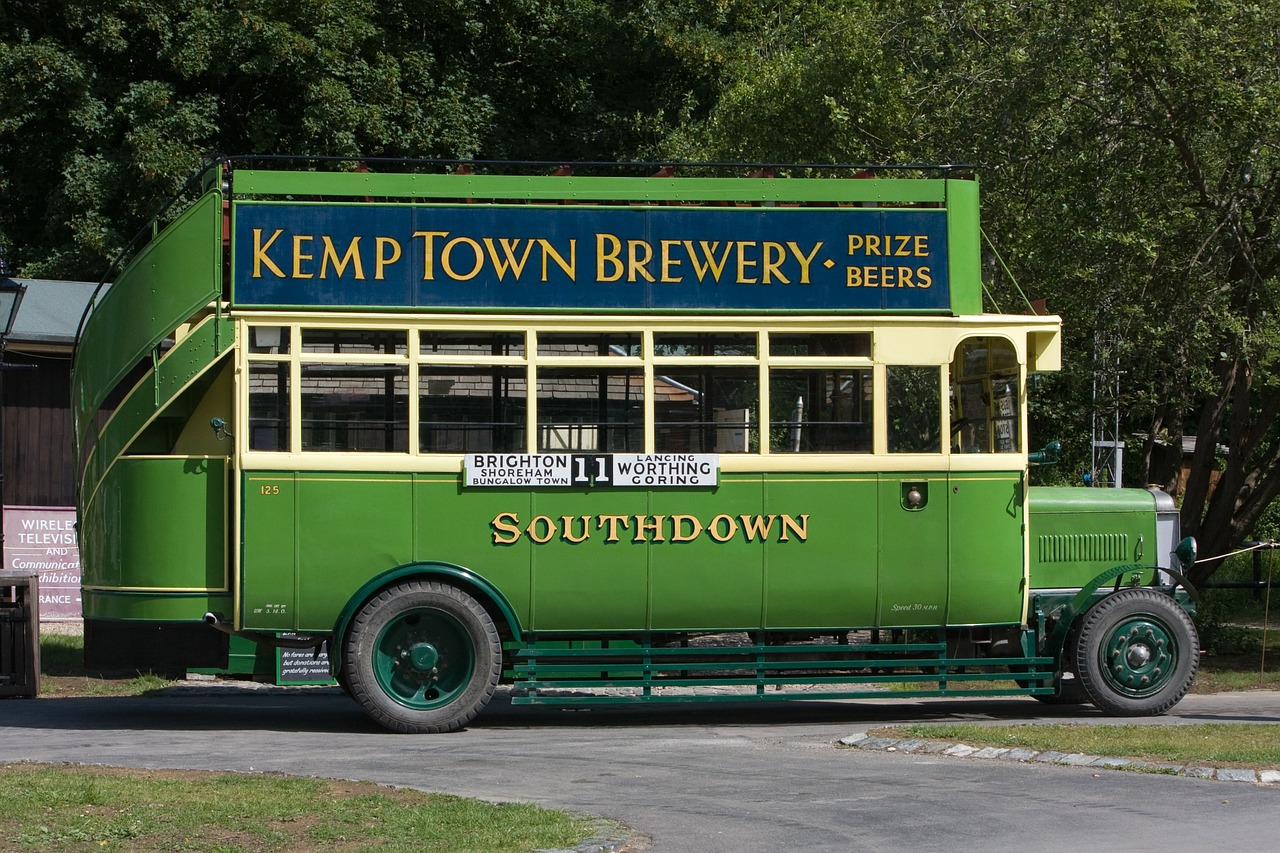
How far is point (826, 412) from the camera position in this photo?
38.2 ft

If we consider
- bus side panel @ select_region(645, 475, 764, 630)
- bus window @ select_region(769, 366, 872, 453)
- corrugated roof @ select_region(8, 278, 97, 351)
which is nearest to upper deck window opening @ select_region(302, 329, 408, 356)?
bus side panel @ select_region(645, 475, 764, 630)

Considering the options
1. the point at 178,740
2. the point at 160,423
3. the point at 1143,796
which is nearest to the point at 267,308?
the point at 160,423

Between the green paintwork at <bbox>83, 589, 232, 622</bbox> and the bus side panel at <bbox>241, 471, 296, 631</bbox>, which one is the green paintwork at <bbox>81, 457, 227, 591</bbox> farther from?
the bus side panel at <bbox>241, 471, 296, 631</bbox>

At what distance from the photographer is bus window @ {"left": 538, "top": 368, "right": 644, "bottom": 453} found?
37.4ft

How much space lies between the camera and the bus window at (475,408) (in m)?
11.3

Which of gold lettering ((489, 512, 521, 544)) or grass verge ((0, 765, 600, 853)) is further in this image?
gold lettering ((489, 512, 521, 544))

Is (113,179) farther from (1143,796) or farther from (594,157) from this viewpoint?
(1143,796)

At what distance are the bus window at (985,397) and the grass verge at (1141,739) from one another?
6.65 ft

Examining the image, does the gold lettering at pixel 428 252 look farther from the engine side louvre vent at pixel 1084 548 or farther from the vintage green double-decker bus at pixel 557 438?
the engine side louvre vent at pixel 1084 548

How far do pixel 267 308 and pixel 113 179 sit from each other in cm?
1475

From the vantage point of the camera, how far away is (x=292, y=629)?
11141mm

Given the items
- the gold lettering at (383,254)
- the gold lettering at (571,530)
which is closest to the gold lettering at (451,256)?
the gold lettering at (383,254)

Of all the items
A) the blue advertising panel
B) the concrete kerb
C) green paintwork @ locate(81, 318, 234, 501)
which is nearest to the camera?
the concrete kerb

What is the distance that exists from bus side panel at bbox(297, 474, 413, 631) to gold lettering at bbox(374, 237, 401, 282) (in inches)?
54.9
